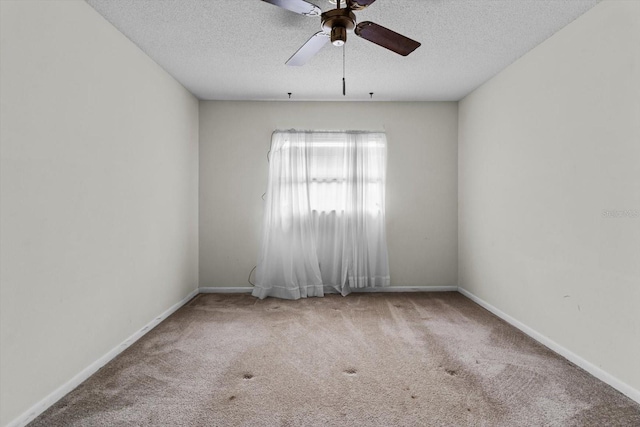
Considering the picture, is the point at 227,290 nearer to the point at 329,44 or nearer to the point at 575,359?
the point at 329,44

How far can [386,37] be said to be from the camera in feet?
7.06

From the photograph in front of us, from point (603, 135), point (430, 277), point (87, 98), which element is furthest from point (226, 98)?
point (603, 135)

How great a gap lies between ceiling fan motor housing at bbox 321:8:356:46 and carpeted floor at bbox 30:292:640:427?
6.95ft

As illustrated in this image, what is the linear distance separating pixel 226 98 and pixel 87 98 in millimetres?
2164

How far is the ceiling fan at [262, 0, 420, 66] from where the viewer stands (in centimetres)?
189

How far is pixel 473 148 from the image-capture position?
13.3ft

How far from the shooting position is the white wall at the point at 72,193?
173 centimetres

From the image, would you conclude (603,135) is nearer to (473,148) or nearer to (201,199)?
(473,148)

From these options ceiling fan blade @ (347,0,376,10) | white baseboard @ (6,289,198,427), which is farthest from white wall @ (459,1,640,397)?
white baseboard @ (6,289,198,427)

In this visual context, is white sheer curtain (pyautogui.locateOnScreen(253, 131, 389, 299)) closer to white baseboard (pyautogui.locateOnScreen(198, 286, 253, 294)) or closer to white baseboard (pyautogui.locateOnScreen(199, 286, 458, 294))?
white baseboard (pyautogui.locateOnScreen(199, 286, 458, 294))

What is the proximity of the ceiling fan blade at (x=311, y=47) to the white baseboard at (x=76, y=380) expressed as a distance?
252cm

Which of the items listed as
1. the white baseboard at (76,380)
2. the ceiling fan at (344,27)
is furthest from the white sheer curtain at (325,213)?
the ceiling fan at (344,27)

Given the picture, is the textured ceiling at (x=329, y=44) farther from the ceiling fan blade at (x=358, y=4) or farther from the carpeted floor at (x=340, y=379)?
the carpeted floor at (x=340, y=379)

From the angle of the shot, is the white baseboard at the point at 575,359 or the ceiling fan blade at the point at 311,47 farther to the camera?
the ceiling fan blade at the point at 311,47
